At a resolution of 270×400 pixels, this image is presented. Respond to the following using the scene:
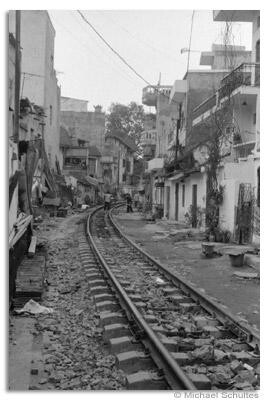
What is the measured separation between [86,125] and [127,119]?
10.1m

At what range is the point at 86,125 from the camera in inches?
2468

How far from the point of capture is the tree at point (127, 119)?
65125mm

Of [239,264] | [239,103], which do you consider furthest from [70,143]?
[239,264]

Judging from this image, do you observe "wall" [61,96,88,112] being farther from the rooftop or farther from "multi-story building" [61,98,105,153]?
the rooftop

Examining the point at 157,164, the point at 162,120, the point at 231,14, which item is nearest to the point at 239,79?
the point at 231,14

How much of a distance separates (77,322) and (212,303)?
82.0 inches

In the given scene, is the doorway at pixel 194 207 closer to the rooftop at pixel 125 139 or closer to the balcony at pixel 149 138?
the balcony at pixel 149 138

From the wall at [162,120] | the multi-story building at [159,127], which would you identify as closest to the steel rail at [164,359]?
the multi-story building at [159,127]

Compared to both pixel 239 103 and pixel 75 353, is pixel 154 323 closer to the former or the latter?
pixel 75 353

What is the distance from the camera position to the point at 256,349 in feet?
19.1

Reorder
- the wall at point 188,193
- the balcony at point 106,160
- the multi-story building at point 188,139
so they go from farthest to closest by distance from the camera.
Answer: the balcony at point 106,160
the multi-story building at point 188,139
the wall at point 188,193

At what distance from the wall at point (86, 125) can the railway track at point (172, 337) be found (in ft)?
167

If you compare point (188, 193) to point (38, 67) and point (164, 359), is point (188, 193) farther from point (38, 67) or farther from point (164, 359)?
point (164, 359)

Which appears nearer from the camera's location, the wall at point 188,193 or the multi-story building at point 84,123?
the wall at point 188,193
